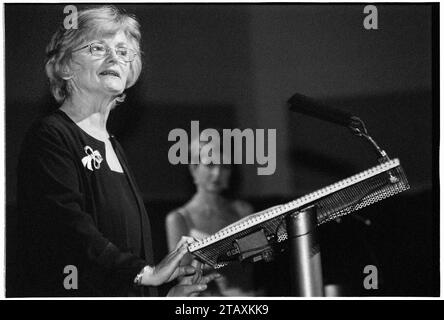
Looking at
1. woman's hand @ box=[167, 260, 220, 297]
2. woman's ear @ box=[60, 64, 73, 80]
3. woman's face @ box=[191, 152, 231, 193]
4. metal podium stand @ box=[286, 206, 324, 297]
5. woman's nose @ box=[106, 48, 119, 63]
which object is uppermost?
woman's nose @ box=[106, 48, 119, 63]

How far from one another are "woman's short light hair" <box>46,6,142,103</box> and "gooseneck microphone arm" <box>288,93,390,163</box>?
653mm

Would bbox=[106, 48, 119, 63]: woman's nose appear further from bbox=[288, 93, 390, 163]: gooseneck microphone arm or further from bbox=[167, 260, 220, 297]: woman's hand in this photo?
bbox=[167, 260, 220, 297]: woman's hand

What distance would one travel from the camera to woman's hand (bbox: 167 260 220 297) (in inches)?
97.3

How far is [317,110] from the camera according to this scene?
97.8 inches

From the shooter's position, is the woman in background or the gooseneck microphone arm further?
the woman in background

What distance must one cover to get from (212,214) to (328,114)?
61 cm

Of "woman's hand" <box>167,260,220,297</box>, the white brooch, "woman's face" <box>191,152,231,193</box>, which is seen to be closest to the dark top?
the white brooch

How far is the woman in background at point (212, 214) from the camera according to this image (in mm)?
2479

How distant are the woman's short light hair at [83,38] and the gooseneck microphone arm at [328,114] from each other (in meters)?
0.65

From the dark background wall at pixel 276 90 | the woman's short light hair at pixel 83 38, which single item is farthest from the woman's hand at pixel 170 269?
the woman's short light hair at pixel 83 38

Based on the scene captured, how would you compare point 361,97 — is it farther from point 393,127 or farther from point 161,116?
point 161,116

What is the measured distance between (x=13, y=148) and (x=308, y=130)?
47.0 inches

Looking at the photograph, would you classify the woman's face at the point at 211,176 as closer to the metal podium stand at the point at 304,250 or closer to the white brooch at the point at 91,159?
the white brooch at the point at 91,159

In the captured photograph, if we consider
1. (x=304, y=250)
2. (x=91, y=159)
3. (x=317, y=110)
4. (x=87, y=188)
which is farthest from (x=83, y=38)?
(x=304, y=250)
